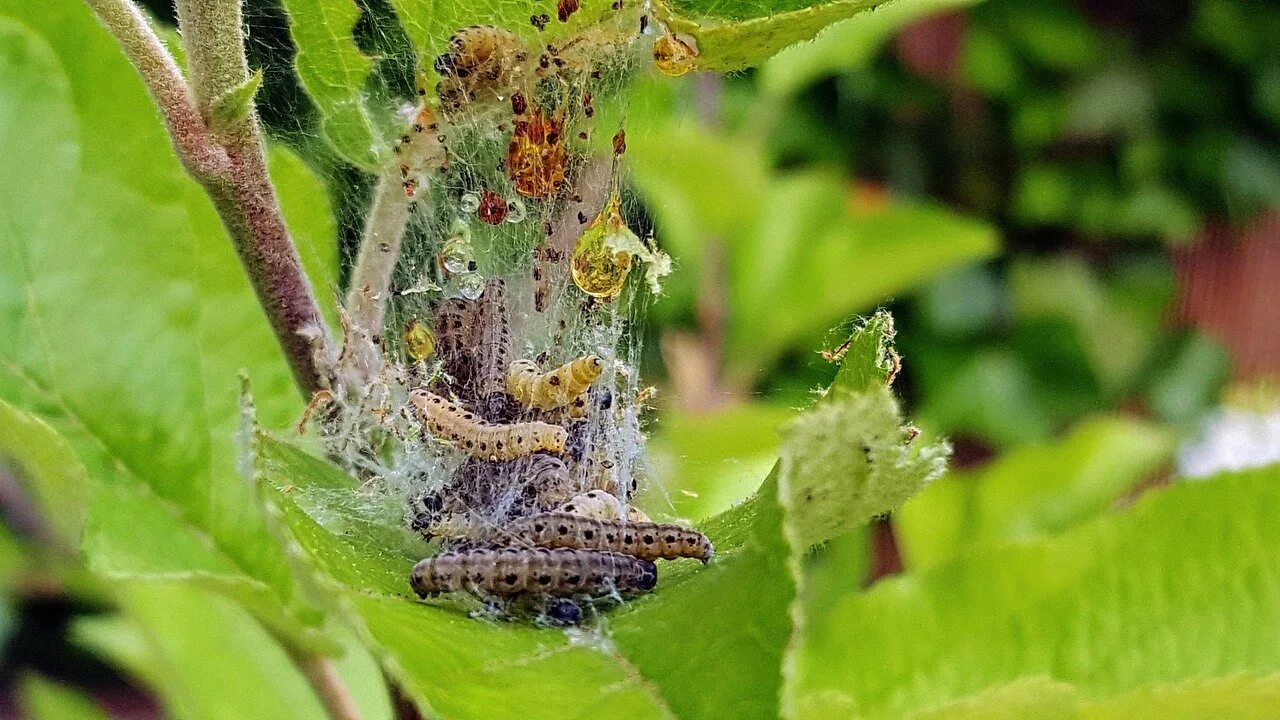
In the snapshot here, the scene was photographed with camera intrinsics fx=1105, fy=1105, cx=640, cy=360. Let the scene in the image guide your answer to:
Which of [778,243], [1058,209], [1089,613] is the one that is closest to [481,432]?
[1089,613]

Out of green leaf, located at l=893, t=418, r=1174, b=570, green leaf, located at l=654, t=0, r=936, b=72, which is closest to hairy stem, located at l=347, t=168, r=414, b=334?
green leaf, located at l=654, t=0, r=936, b=72

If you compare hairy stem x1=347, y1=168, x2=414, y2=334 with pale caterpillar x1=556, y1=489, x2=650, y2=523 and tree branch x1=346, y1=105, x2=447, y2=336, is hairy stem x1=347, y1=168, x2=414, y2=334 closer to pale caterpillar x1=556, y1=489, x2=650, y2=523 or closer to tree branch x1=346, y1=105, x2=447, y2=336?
tree branch x1=346, y1=105, x2=447, y2=336

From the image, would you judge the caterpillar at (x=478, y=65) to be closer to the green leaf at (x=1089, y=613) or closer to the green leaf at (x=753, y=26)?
the green leaf at (x=753, y=26)

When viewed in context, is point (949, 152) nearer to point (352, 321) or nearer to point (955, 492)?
point (955, 492)

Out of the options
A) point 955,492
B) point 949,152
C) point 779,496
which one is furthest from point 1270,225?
point 779,496

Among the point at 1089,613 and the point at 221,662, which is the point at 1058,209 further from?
the point at 221,662

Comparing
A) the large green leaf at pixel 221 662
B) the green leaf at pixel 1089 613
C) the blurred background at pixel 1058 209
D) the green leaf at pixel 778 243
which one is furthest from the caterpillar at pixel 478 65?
the blurred background at pixel 1058 209
